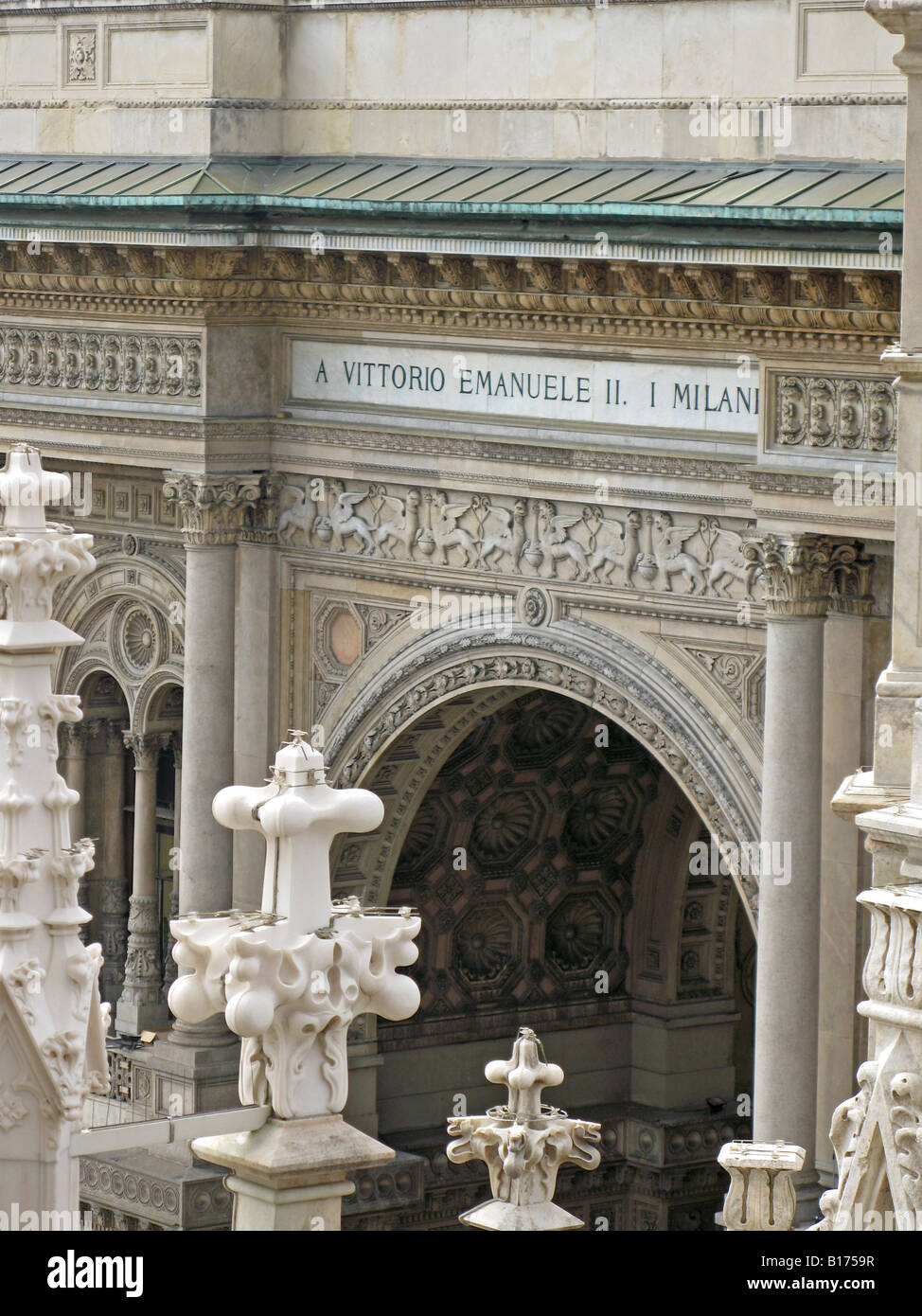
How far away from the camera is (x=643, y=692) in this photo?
2375cm

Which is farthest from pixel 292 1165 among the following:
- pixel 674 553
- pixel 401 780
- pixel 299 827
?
pixel 401 780

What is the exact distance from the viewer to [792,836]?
22.2 metres

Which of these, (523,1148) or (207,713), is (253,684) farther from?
(523,1148)

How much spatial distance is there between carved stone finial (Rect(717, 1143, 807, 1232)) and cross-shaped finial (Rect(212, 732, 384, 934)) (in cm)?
191

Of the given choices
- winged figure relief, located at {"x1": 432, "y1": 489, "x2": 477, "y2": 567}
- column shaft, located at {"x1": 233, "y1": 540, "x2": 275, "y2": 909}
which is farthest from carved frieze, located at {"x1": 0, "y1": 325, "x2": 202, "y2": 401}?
winged figure relief, located at {"x1": 432, "y1": 489, "x2": 477, "y2": 567}

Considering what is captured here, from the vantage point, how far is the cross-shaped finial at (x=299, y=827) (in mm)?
9477

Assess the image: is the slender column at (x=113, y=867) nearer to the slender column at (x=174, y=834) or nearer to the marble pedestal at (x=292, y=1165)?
the slender column at (x=174, y=834)

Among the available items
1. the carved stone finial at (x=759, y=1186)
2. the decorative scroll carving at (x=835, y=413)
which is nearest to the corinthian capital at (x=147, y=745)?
the decorative scroll carving at (x=835, y=413)

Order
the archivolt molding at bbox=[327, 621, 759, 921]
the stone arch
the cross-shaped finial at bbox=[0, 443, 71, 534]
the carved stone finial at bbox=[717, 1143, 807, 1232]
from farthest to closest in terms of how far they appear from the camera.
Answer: the stone arch < the archivolt molding at bbox=[327, 621, 759, 921] < the carved stone finial at bbox=[717, 1143, 807, 1232] < the cross-shaped finial at bbox=[0, 443, 71, 534]

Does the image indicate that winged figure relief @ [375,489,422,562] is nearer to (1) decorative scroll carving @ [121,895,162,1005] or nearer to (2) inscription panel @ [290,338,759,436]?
(2) inscription panel @ [290,338,759,436]

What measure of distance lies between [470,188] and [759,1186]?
14466 millimetres

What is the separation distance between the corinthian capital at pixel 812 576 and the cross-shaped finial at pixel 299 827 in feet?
40.1

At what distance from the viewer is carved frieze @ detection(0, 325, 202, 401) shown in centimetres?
2723
